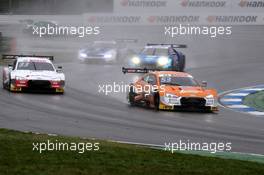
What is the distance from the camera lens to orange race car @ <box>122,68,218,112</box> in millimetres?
17000

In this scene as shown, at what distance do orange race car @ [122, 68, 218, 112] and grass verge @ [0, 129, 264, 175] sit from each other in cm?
773

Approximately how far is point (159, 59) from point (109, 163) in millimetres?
19241

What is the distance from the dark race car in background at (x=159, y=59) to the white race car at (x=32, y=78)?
7.09 meters

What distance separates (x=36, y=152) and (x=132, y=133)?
4359 mm

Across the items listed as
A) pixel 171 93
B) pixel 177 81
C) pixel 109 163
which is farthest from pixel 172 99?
pixel 109 163

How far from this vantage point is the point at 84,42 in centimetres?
4316

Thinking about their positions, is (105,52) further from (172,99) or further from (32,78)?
(172,99)

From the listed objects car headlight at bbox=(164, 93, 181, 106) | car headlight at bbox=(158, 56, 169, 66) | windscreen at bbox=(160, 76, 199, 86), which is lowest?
car headlight at bbox=(164, 93, 181, 106)

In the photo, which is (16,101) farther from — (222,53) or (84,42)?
(84,42)

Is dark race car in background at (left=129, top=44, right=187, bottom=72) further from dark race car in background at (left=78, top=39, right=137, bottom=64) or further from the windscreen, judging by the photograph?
the windscreen

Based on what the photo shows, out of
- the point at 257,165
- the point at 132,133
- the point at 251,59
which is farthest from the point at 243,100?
the point at 251,59

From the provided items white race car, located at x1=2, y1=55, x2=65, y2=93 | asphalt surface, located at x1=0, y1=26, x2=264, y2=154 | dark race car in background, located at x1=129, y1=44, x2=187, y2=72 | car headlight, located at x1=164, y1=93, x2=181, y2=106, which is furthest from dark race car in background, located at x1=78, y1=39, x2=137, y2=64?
car headlight, located at x1=164, y1=93, x2=181, y2=106

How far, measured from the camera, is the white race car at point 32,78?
1970cm

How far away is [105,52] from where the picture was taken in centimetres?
3203
